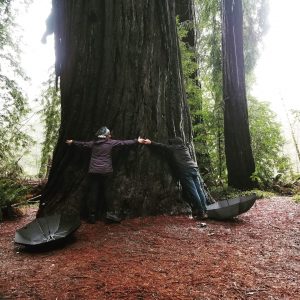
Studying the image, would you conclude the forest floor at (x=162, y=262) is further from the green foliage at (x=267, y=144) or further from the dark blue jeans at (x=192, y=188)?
the green foliage at (x=267, y=144)

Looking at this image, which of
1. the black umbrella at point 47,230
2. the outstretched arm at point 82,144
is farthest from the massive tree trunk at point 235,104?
the black umbrella at point 47,230

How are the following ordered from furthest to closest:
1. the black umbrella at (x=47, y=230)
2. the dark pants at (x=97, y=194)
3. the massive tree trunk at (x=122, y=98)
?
1. the massive tree trunk at (x=122, y=98)
2. the dark pants at (x=97, y=194)
3. the black umbrella at (x=47, y=230)

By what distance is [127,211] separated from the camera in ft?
16.8

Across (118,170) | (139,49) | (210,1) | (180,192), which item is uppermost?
(210,1)

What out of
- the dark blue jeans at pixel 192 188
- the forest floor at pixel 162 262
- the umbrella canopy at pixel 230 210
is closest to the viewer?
the forest floor at pixel 162 262

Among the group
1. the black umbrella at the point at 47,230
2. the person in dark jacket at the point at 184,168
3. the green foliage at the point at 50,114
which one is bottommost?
the black umbrella at the point at 47,230

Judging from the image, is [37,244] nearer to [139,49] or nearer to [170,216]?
[170,216]

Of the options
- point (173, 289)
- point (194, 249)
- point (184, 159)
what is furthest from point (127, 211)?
point (173, 289)

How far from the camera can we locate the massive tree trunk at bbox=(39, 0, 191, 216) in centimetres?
529

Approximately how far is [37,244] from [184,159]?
8.55 feet

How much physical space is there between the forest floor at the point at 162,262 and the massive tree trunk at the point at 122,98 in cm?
56

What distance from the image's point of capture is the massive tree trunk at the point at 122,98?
529 cm

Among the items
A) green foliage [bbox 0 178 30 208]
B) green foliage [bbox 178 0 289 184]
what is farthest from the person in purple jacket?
green foliage [bbox 178 0 289 184]

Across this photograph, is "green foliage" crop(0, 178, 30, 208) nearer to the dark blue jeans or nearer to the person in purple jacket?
the person in purple jacket
